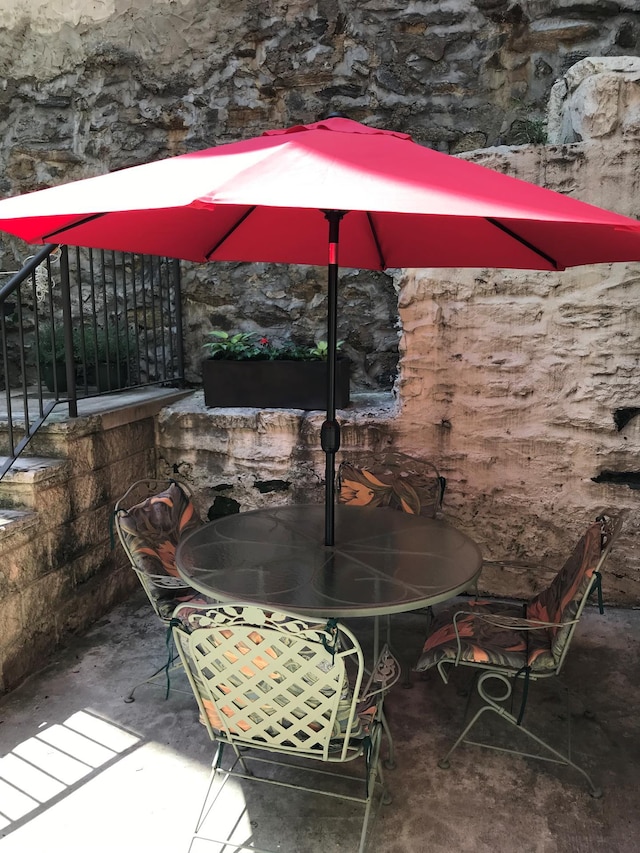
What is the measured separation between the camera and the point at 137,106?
15.0 ft

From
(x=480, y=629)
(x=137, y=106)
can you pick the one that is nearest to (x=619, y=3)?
(x=137, y=106)

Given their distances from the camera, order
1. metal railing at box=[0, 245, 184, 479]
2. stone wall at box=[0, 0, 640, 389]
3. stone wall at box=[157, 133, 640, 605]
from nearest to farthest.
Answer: stone wall at box=[157, 133, 640, 605] < metal railing at box=[0, 245, 184, 479] < stone wall at box=[0, 0, 640, 389]

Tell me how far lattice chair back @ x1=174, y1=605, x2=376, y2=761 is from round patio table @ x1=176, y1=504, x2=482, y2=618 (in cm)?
13

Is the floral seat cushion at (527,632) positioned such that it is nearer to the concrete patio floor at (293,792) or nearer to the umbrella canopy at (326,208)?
the concrete patio floor at (293,792)

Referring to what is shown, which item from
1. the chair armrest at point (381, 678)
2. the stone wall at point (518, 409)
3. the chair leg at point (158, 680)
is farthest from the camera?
the stone wall at point (518, 409)

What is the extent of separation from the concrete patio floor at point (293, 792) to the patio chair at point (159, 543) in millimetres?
219

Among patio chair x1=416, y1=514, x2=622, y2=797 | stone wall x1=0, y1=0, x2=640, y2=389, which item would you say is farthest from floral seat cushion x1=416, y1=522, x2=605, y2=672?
stone wall x1=0, y1=0, x2=640, y2=389

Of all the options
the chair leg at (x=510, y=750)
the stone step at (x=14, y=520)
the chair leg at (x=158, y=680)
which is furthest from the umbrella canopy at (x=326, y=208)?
the chair leg at (x=158, y=680)

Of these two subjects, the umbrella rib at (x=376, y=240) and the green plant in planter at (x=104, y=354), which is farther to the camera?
the green plant in planter at (x=104, y=354)

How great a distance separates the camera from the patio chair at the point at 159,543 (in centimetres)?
255

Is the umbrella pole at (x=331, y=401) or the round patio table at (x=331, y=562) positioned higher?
the umbrella pole at (x=331, y=401)

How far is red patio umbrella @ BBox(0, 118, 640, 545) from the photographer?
146 centimetres

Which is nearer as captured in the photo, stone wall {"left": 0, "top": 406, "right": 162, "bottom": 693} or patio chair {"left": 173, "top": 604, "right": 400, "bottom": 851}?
patio chair {"left": 173, "top": 604, "right": 400, "bottom": 851}

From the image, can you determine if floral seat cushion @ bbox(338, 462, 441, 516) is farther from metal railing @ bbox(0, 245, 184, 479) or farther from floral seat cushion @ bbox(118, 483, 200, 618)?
metal railing @ bbox(0, 245, 184, 479)
